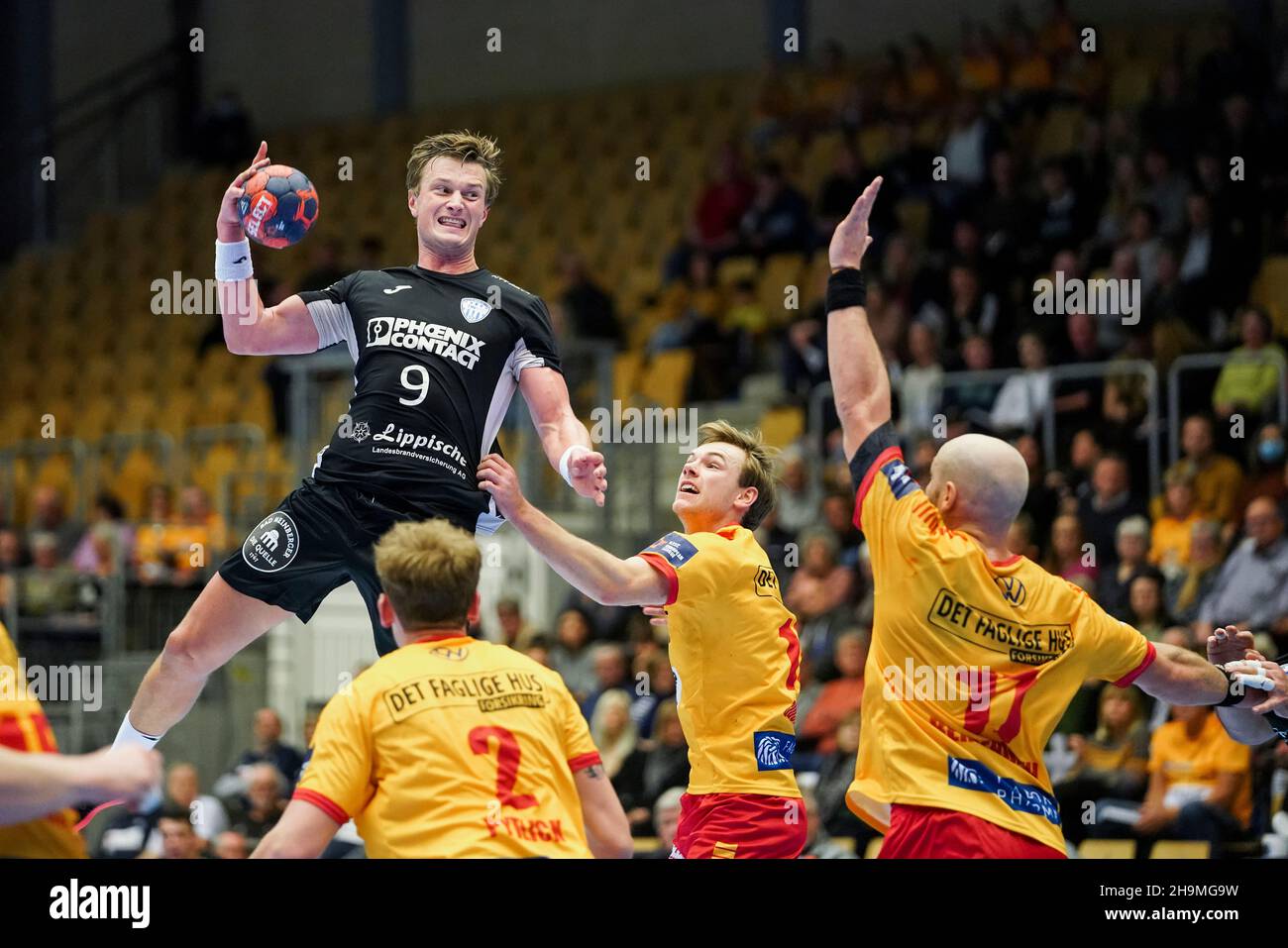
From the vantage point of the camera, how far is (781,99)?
1703 cm

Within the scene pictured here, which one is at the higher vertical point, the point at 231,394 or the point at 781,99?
the point at 781,99

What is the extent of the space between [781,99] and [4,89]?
8946 mm

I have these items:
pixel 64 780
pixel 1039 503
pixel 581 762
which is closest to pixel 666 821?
pixel 1039 503

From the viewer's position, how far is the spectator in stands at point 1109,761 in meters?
9.84

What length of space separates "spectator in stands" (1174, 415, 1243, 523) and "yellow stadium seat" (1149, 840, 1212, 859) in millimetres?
2739

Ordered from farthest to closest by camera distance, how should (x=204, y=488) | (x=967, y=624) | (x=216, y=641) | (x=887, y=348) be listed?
(x=204, y=488)
(x=887, y=348)
(x=216, y=641)
(x=967, y=624)

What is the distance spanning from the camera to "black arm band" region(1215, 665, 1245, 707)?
5.79 m

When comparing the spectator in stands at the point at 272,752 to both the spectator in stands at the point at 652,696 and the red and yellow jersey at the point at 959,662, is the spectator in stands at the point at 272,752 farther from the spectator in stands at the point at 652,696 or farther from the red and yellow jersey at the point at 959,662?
the red and yellow jersey at the point at 959,662

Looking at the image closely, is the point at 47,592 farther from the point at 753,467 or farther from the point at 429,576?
the point at 429,576

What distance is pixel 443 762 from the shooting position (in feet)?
14.9

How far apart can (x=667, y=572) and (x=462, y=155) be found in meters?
1.79

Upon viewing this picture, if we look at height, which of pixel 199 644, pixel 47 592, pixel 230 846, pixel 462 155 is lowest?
pixel 230 846
